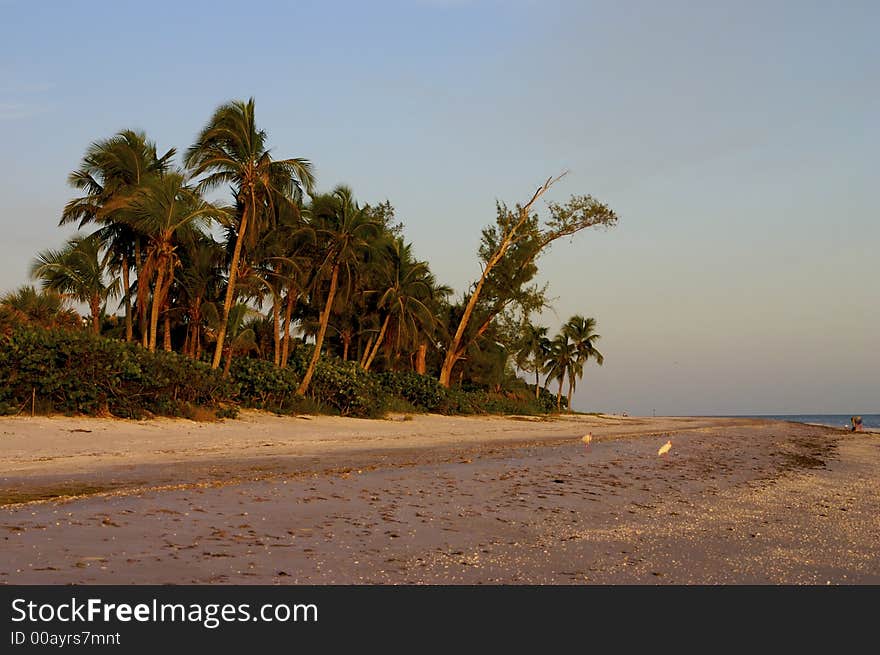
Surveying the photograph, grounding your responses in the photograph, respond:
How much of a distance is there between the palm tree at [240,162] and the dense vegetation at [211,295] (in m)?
0.05

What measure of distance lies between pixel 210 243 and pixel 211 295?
2.12 meters

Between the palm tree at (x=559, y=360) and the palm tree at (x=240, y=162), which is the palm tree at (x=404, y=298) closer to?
the palm tree at (x=240, y=162)

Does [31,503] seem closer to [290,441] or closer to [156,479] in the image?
[156,479]

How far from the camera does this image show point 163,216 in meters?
25.8

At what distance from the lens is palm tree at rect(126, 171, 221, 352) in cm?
2555

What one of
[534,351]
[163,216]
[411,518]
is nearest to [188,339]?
[163,216]

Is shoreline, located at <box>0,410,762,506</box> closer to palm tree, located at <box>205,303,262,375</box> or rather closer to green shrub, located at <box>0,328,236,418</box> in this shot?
green shrub, located at <box>0,328,236,418</box>

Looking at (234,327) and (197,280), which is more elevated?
(197,280)

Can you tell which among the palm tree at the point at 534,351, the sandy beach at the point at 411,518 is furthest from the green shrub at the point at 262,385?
the palm tree at the point at 534,351

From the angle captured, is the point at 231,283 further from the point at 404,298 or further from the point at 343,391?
the point at 404,298

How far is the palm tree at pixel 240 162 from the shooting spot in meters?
27.5

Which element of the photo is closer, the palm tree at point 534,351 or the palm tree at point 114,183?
the palm tree at point 114,183

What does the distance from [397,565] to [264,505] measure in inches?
124

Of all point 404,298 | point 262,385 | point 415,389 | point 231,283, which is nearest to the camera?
point 262,385
